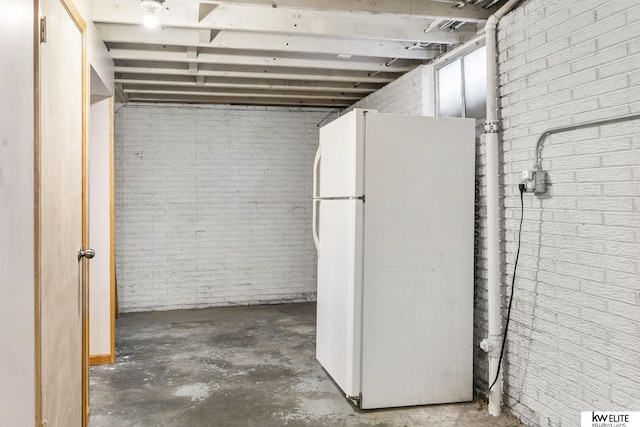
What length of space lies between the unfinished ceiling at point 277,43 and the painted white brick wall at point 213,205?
Result: 0.59 m

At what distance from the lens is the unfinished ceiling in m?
3.24

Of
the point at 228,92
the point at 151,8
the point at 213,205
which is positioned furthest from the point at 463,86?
the point at 213,205

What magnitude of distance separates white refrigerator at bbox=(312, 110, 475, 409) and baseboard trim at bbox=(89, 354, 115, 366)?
6.82 feet

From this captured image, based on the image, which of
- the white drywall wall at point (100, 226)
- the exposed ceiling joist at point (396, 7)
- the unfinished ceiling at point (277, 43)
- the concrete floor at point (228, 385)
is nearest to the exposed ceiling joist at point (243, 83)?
the unfinished ceiling at point (277, 43)

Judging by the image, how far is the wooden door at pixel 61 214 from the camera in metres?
1.92

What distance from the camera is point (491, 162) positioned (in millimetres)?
3100

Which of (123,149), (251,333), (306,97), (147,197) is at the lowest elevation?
(251,333)

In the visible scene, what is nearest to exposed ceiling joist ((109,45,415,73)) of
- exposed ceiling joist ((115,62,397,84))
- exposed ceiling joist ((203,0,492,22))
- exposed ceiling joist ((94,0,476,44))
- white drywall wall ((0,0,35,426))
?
exposed ceiling joist ((115,62,397,84))

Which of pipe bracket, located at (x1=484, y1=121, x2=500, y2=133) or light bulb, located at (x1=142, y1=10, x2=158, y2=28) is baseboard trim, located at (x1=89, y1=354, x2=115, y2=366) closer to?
light bulb, located at (x1=142, y1=10, x2=158, y2=28)

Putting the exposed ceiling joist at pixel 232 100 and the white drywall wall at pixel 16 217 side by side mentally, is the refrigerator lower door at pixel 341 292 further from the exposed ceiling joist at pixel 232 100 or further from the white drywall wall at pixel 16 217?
the exposed ceiling joist at pixel 232 100

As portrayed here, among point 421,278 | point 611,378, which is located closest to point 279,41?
point 421,278

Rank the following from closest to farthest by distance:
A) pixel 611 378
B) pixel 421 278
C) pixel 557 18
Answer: pixel 611 378, pixel 557 18, pixel 421 278

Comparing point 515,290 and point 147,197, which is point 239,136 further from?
point 515,290

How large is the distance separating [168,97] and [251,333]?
10.1 feet
